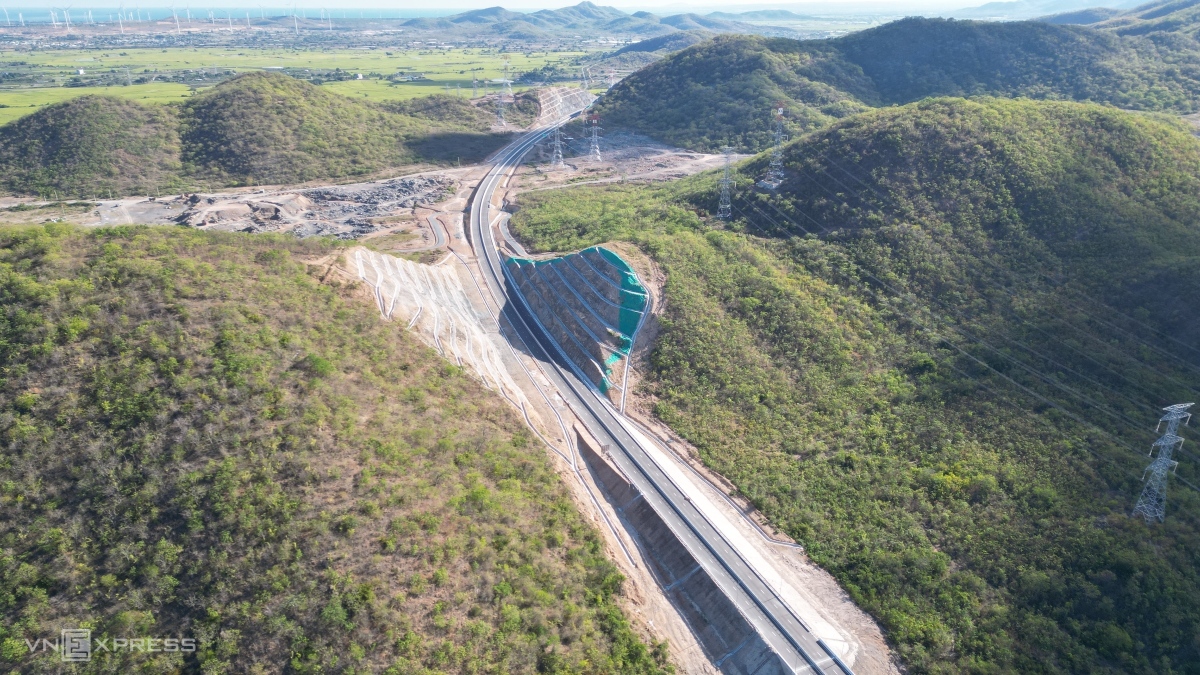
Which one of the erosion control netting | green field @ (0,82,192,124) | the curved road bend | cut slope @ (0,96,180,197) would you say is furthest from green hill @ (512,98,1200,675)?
green field @ (0,82,192,124)

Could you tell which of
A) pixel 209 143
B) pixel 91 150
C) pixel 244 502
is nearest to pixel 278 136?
pixel 209 143

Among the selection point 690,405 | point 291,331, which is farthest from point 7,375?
point 690,405

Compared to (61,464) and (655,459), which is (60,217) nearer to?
(61,464)

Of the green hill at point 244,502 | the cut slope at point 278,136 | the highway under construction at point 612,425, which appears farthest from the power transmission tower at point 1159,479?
the cut slope at point 278,136

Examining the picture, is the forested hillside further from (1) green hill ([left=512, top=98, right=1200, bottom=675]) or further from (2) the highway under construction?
(1) green hill ([left=512, top=98, right=1200, bottom=675])

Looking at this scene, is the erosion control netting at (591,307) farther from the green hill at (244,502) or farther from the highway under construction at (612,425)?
the green hill at (244,502)

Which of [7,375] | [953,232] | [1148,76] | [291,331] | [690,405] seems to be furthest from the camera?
[1148,76]
